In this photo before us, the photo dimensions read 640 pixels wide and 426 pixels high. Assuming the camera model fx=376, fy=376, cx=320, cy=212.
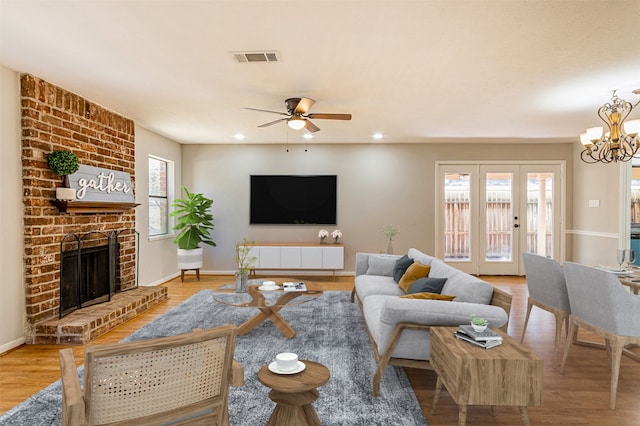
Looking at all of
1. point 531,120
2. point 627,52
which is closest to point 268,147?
point 531,120

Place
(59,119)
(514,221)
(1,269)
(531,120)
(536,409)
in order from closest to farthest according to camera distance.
Result: (536,409) → (1,269) → (59,119) → (531,120) → (514,221)

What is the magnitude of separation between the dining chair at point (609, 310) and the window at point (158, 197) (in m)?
5.85

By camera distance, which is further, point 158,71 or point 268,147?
point 268,147

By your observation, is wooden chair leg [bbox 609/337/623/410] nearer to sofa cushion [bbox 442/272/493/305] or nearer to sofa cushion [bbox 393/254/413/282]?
sofa cushion [bbox 442/272/493/305]

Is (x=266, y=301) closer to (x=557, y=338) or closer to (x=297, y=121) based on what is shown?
(x=297, y=121)

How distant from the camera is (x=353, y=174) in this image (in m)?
7.21

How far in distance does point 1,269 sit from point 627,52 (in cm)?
554

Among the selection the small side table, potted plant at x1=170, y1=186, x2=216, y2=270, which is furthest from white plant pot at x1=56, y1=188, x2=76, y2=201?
the small side table

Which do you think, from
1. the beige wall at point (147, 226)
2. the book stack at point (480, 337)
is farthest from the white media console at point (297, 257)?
the book stack at point (480, 337)

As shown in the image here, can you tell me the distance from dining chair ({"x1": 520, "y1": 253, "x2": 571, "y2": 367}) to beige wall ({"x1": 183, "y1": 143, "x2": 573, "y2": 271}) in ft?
11.9

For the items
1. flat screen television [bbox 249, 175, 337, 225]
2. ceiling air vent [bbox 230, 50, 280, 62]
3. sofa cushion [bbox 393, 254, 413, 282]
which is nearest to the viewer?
ceiling air vent [bbox 230, 50, 280, 62]

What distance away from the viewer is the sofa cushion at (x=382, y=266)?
15.9ft

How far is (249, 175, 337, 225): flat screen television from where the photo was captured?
7.22m

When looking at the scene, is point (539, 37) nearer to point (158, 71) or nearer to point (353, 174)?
point (158, 71)
